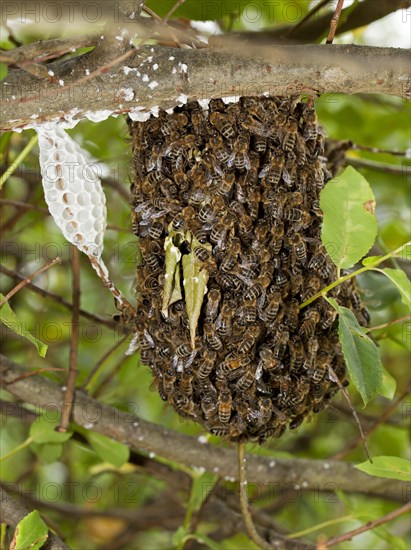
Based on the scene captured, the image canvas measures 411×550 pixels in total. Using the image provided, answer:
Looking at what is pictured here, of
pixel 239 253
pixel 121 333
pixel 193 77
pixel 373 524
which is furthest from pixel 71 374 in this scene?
pixel 193 77

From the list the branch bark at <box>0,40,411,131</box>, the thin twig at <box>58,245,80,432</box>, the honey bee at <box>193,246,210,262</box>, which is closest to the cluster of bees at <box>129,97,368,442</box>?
the honey bee at <box>193,246,210,262</box>

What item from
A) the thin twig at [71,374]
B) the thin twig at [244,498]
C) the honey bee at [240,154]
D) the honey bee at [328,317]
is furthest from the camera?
the thin twig at [71,374]

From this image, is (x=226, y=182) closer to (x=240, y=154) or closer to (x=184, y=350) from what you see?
(x=240, y=154)

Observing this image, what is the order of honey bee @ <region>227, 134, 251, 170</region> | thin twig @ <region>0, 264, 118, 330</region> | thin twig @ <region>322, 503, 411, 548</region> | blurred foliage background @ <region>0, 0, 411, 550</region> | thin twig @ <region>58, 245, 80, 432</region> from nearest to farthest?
honey bee @ <region>227, 134, 251, 170</region> < thin twig @ <region>322, 503, 411, 548</region> < thin twig @ <region>58, 245, 80, 432</region> < thin twig @ <region>0, 264, 118, 330</region> < blurred foliage background @ <region>0, 0, 411, 550</region>

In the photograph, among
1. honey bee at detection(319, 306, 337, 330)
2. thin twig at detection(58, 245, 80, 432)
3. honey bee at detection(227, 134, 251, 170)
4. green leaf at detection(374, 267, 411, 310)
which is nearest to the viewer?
green leaf at detection(374, 267, 411, 310)

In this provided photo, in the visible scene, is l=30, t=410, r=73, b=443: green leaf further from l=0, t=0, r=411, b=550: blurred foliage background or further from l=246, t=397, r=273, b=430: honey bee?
l=246, t=397, r=273, b=430: honey bee

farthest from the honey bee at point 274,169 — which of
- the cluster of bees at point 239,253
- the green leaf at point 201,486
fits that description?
the green leaf at point 201,486

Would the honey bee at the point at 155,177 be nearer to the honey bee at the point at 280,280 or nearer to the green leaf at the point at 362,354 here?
the honey bee at the point at 280,280
